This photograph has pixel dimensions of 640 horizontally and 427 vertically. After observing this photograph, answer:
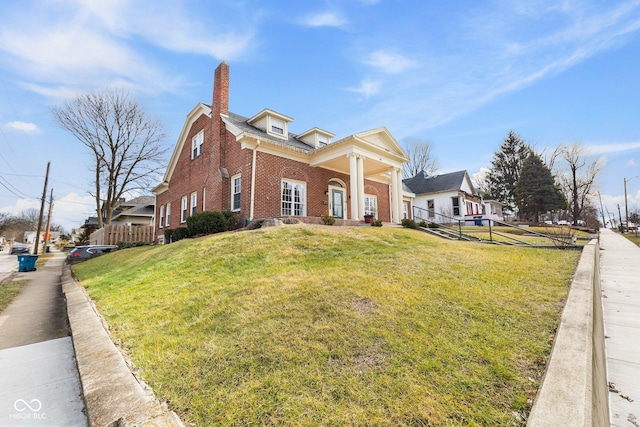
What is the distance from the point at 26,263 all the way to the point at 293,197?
1339cm

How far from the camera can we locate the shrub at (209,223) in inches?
472

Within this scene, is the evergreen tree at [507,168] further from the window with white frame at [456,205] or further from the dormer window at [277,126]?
the dormer window at [277,126]

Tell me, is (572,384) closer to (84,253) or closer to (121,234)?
(84,253)

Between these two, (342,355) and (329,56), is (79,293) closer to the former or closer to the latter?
(342,355)

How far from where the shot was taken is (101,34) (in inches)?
358

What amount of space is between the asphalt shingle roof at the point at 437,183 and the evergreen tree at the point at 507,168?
16.6 m

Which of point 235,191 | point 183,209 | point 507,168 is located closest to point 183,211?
point 183,209

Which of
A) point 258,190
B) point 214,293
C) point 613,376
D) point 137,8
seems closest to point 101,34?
point 137,8

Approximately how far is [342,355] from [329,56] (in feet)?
35.6

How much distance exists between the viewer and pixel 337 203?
16.1 m

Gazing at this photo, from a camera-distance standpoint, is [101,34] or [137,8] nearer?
[137,8]

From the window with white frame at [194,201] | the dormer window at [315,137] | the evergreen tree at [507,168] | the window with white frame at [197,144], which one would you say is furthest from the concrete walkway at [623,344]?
the evergreen tree at [507,168]

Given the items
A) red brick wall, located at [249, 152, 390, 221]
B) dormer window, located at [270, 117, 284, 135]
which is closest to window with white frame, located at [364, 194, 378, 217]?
red brick wall, located at [249, 152, 390, 221]

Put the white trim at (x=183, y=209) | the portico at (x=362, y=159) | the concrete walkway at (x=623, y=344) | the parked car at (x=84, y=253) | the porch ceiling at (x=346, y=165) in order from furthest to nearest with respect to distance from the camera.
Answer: the white trim at (x=183, y=209) → the parked car at (x=84, y=253) → the porch ceiling at (x=346, y=165) → the portico at (x=362, y=159) → the concrete walkway at (x=623, y=344)
